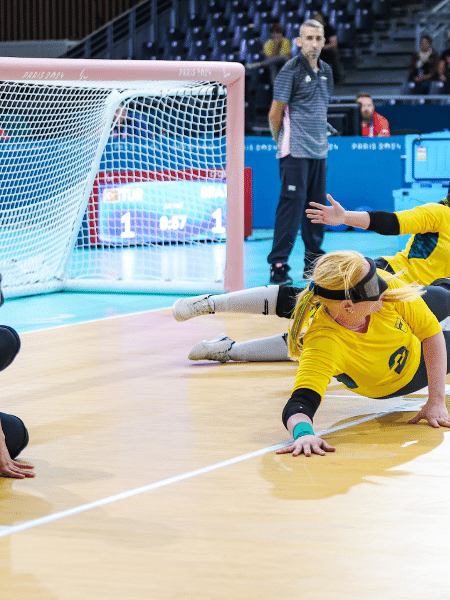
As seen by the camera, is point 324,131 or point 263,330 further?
point 324,131

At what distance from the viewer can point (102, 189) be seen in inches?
356

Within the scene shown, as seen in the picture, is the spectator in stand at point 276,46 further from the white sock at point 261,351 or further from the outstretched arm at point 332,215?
the outstretched arm at point 332,215

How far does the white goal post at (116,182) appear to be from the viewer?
23.8ft

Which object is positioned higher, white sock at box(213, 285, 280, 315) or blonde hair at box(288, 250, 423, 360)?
blonde hair at box(288, 250, 423, 360)

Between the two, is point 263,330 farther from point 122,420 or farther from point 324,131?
point 324,131

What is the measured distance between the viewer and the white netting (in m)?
7.99

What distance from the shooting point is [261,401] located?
161 inches

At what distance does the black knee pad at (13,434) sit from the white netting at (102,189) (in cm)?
428

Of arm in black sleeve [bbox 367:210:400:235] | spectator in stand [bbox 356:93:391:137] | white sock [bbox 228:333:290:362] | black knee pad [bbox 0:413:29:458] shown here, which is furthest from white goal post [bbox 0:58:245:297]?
spectator in stand [bbox 356:93:391:137]

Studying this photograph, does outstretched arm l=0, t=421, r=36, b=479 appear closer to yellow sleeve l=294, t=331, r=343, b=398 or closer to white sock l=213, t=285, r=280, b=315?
yellow sleeve l=294, t=331, r=343, b=398

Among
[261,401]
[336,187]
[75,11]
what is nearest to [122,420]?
[261,401]

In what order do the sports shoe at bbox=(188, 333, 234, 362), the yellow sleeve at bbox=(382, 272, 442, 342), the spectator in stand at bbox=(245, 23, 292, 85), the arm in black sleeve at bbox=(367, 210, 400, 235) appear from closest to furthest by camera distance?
1. the yellow sleeve at bbox=(382, 272, 442, 342)
2. the arm in black sleeve at bbox=(367, 210, 400, 235)
3. the sports shoe at bbox=(188, 333, 234, 362)
4. the spectator in stand at bbox=(245, 23, 292, 85)

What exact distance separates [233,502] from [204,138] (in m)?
6.11

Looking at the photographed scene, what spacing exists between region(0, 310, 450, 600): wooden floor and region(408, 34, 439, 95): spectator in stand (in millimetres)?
12004
